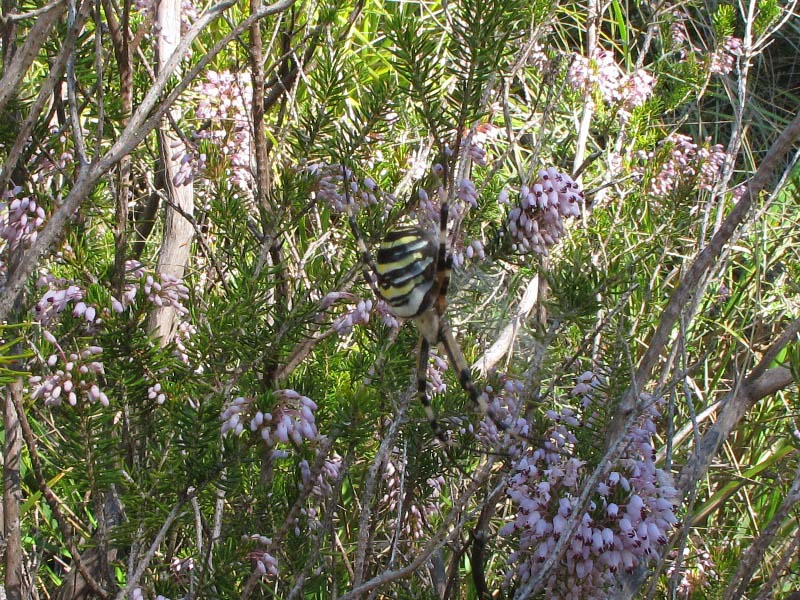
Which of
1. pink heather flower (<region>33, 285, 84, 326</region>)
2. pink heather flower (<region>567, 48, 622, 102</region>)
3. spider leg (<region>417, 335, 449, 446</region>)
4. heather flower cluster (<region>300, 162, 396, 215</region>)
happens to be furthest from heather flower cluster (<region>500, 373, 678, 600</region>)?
pink heather flower (<region>567, 48, 622, 102</region>)

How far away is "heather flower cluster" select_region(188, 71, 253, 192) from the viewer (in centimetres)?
209

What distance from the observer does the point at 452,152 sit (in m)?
1.40

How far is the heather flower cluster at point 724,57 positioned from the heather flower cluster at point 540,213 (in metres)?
2.59

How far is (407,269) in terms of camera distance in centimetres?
133

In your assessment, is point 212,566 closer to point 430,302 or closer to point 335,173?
point 430,302

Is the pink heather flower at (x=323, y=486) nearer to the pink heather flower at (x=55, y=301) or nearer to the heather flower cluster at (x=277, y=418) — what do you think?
the heather flower cluster at (x=277, y=418)

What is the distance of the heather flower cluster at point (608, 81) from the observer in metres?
3.37

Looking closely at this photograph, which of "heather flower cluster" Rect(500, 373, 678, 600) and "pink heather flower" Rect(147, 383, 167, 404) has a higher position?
"pink heather flower" Rect(147, 383, 167, 404)

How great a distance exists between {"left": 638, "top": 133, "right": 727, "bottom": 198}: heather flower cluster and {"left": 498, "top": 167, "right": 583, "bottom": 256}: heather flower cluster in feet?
5.19

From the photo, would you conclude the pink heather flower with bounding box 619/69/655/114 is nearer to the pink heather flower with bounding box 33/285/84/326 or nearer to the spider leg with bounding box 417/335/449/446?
the spider leg with bounding box 417/335/449/446

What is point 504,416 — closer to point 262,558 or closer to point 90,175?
point 262,558

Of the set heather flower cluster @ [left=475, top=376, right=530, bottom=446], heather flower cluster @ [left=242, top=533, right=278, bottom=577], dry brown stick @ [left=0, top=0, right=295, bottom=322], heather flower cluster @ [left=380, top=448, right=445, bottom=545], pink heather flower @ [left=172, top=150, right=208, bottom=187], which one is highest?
dry brown stick @ [left=0, top=0, right=295, bottom=322]

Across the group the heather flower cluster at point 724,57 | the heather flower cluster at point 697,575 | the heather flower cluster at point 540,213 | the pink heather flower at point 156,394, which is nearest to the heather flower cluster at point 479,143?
the heather flower cluster at point 540,213

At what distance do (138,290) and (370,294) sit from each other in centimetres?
45
